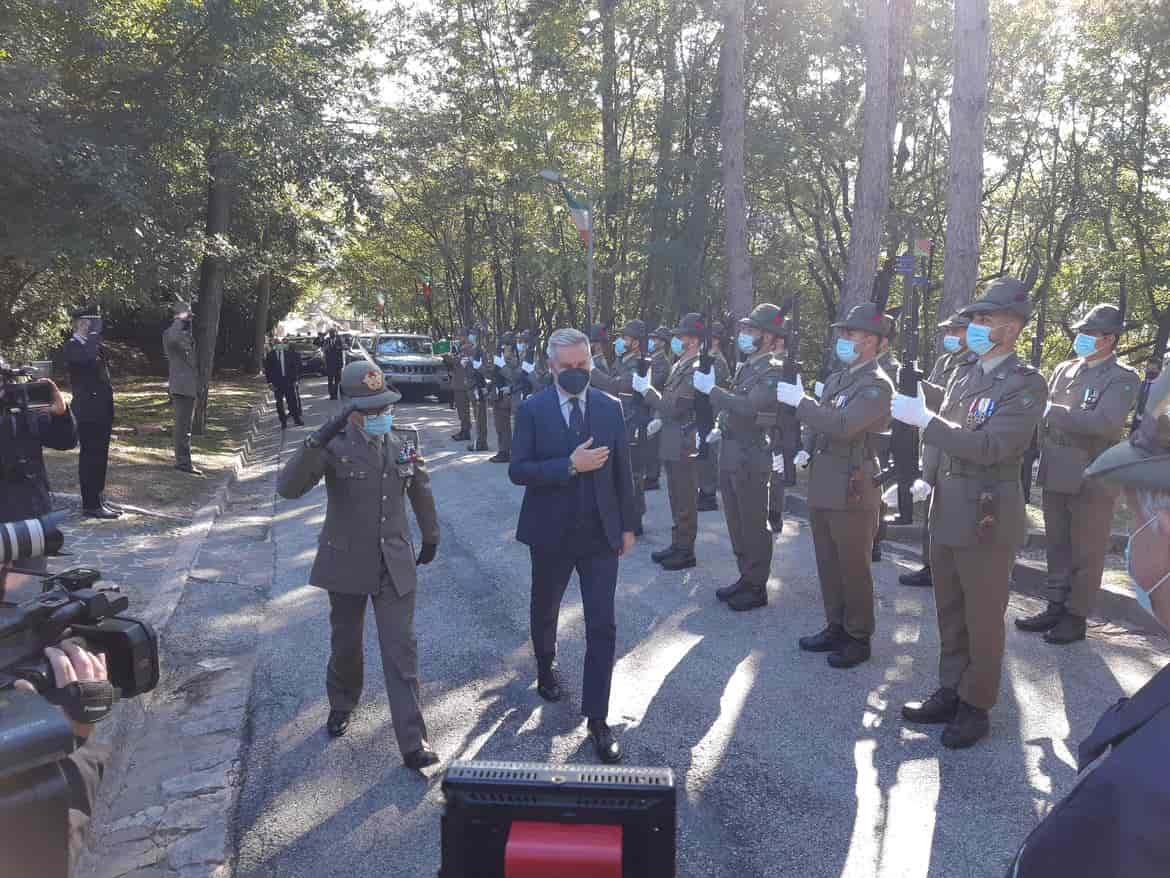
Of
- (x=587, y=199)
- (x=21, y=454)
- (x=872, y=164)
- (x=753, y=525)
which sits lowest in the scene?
(x=753, y=525)

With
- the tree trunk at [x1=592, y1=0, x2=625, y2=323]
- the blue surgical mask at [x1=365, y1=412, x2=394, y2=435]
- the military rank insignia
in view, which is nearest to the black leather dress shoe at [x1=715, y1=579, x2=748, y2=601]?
Answer: the military rank insignia

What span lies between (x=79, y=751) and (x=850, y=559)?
4.56 meters

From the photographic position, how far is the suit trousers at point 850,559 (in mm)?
5695

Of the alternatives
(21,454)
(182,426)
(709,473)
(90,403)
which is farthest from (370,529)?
(182,426)

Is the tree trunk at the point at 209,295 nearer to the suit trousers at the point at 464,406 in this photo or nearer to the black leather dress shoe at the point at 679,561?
the suit trousers at the point at 464,406

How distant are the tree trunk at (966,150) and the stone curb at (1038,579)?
8.90 feet

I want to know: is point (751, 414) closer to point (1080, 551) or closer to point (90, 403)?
point (1080, 551)

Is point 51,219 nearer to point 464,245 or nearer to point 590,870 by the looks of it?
point 590,870

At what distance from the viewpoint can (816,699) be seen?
5.25 metres

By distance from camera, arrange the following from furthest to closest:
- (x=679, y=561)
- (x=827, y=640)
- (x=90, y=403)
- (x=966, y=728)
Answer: (x=90, y=403), (x=679, y=561), (x=827, y=640), (x=966, y=728)

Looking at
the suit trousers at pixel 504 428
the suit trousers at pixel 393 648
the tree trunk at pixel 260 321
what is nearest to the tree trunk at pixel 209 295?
the suit trousers at pixel 504 428

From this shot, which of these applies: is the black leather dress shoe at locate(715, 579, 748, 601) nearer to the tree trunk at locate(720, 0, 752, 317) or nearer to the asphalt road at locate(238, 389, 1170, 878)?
the asphalt road at locate(238, 389, 1170, 878)

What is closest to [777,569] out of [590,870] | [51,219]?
[590,870]

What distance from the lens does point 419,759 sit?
439 cm
